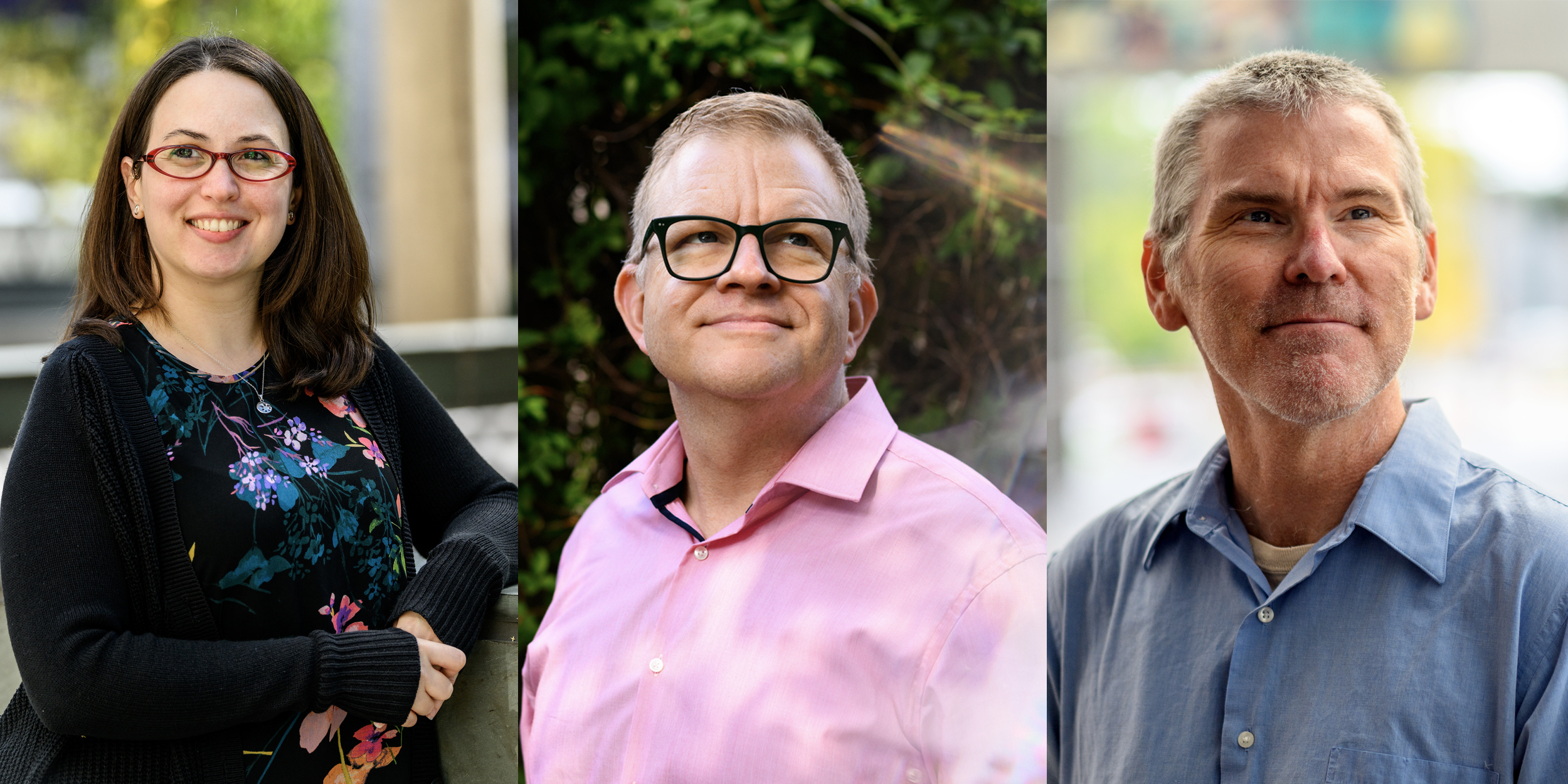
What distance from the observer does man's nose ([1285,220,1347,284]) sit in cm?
161

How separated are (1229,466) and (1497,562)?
15.1 inches

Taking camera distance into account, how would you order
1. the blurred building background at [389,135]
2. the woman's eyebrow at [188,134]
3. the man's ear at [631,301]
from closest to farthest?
the man's ear at [631,301], the woman's eyebrow at [188,134], the blurred building background at [389,135]

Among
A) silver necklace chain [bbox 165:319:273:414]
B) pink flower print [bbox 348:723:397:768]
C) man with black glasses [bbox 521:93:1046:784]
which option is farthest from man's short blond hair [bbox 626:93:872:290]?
pink flower print [bbox 348:723:397:768]

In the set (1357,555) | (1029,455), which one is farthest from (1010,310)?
(1357,555)

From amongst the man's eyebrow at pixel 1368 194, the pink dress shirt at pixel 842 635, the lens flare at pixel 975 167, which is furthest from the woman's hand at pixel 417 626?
the man's eyebrow at pixel 1368 194

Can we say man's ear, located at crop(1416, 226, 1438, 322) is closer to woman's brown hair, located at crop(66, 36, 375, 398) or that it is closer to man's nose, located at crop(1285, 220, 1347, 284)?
man's nose, located at crop(1285, 220, 1347, 284)

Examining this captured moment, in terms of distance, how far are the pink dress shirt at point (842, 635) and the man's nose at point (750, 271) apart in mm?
218

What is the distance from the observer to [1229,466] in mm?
1830

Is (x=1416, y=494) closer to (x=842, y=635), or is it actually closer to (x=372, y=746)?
(x=842, y=635)

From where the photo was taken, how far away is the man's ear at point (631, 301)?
1.75 metres

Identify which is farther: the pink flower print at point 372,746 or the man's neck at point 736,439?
the pink flower print at point 372,746

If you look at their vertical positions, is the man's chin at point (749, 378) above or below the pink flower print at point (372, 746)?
above

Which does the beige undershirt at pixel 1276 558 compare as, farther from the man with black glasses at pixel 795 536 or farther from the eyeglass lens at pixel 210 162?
the eyeglass lens at pixel 210 162

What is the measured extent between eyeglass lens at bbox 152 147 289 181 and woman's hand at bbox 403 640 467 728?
32.7 inches
